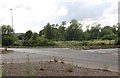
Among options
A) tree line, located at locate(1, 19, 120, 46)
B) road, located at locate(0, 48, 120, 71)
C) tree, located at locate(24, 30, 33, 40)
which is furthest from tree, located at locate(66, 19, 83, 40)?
road, located at locate(0, 48, 120, 71)

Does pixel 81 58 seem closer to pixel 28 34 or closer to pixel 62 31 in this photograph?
pixel 62 31

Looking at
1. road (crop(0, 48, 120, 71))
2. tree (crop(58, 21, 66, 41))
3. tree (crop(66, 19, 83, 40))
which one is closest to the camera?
road (crop(0, 48, 120, 71))

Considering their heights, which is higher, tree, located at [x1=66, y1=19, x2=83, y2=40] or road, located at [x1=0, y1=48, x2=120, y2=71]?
tree, located at [x1=66, y1=19, x2=83, y2=40]

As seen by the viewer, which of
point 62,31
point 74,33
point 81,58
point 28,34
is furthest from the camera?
point 62,31

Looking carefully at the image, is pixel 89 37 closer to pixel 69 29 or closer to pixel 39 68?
pixel 69 29

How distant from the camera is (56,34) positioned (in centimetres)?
6359

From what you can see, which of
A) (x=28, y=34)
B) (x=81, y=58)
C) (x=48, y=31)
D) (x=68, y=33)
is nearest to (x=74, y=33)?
(x=68, y=33)

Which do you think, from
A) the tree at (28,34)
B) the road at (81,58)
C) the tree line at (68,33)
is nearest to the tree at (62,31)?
the tree line at (68,33)

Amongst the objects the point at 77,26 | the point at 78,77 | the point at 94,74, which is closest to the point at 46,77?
the point at 78,77

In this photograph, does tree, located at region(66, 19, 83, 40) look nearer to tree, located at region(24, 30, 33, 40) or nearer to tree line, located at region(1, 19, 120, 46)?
tree line, located at region(1, 19, 120, 46)

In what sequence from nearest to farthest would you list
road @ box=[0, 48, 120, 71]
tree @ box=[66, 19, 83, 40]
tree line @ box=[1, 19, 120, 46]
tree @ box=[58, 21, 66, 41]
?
road @ box=[0, 48, 120, 71]
tree line @ box=[1, 19, 120, 46]
tree @ box=[66, 19, 83, 40]
tree @ box=[58, 21, 66, 41]

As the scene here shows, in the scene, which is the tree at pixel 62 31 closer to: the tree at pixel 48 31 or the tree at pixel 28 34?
the tree at pixel 48 31

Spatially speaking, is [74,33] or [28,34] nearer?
[74,33]

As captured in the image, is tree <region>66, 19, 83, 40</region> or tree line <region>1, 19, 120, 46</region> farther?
tree <region>66, 19, 83, 40</region>
